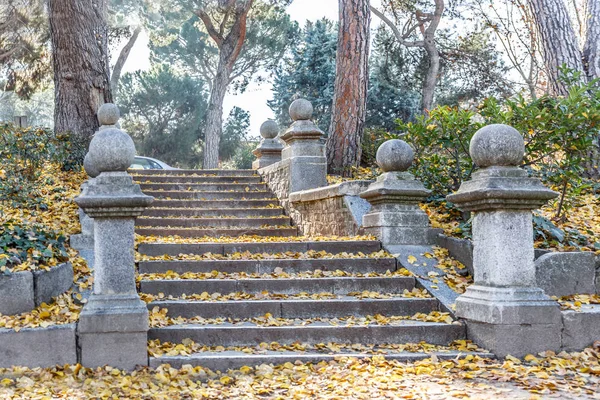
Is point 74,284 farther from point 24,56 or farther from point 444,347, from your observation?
point 24,56

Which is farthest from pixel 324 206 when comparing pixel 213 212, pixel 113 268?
pixel 113 268

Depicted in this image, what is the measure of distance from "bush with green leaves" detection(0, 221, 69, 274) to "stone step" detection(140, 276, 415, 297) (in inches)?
34.6

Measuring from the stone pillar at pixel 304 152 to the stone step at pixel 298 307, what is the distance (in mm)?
4329

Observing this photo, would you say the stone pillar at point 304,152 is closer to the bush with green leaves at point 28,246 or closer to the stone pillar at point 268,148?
the stone pillar at point 268,148

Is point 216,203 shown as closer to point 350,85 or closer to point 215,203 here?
point 215,203

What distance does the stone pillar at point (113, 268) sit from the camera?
4.84 metres

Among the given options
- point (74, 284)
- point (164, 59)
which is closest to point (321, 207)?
point (74, 284)

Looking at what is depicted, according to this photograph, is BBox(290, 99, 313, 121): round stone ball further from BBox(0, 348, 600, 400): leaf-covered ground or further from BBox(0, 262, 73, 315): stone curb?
BBox(0, 348, 600, 400): leaf-covered ground

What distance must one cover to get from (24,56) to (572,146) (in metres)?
18.8

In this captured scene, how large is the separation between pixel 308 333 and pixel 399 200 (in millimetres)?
2445

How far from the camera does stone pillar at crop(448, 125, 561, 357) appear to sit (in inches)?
201

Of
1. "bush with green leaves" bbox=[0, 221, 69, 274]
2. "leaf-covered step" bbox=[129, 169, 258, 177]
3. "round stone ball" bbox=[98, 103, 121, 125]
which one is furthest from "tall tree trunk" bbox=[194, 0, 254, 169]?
"bush with green leaves" bbox=[0, 221, 69, 274]

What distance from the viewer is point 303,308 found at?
583cm

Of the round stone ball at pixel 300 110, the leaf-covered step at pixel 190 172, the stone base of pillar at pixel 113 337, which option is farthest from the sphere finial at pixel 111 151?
the leaf-covered step at pixel 190 172
